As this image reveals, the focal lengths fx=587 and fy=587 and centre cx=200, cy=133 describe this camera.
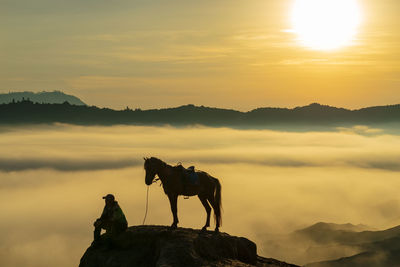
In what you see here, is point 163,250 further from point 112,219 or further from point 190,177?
point 190,177

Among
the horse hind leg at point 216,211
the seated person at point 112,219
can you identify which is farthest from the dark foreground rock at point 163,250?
the horse hind leg at point 216,211

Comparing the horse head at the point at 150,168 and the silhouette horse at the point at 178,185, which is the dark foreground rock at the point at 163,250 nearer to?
the silhouette horse at the point at 178,185

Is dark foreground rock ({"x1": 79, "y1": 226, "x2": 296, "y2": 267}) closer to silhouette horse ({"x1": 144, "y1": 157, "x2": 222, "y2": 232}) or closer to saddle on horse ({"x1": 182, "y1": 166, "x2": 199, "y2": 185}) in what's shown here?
silhouette horse ({"x1": 144, "y1": 157, "x2": 222, "y2": 232})

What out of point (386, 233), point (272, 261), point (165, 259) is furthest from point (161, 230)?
point (386, 233)

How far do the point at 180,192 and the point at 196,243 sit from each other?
7.96 ft

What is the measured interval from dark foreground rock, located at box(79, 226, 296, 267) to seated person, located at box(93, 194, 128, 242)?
319mm

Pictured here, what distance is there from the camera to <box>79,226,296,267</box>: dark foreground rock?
19656mm

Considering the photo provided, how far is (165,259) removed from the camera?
1928 cm

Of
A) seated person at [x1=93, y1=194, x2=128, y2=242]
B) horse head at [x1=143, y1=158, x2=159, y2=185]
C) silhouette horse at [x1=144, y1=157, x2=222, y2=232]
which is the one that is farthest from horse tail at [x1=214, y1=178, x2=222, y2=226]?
seated person at [x1=93, y1=194, x2=128, y2=242]

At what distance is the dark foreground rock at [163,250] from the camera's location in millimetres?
19656

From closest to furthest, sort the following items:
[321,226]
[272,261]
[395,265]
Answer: [272,261] < [395,265] < [321,226]

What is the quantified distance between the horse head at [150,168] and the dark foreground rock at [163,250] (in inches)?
75.9

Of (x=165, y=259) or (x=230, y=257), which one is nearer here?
(x=165, y=259)

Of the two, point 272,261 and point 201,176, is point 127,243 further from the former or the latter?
point 272,261
